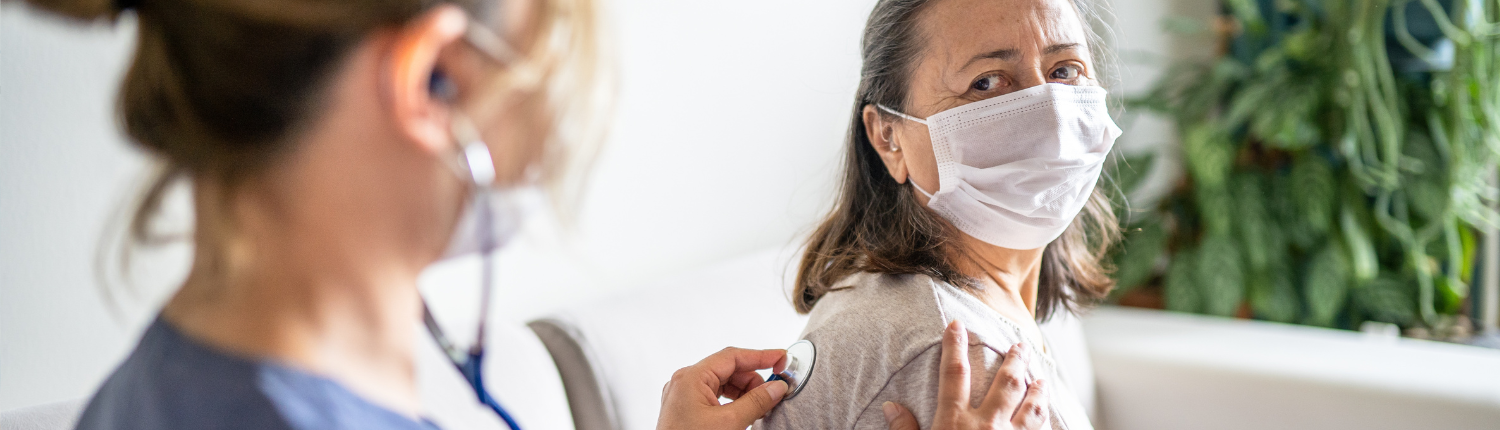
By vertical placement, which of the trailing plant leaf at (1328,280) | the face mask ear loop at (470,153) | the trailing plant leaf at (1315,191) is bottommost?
the trailing plant leaf at (1328,280)

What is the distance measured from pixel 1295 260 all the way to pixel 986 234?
69.9 inches

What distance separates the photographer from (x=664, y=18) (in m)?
0.99

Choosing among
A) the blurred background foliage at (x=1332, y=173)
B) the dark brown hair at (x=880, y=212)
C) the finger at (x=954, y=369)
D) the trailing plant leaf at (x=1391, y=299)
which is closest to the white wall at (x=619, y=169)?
the dark brown hair at (x=880, y=212)

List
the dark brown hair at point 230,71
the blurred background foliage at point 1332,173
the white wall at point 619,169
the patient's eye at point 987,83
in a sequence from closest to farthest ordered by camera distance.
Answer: the dark brown hair at point 230,71 → the white wall at point 619,169 → the patient's eye at point 987,83 → the blurred background foliage at point 1332,173

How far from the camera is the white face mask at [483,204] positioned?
0.39 m

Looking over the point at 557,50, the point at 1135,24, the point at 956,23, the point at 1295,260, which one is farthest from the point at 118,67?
the point at 1295,260

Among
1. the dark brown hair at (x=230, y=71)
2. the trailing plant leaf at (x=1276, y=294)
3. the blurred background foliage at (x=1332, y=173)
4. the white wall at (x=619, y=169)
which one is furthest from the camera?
the trailing plant leaf at (x=1276, y=294)

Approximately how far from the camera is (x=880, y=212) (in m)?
0.79

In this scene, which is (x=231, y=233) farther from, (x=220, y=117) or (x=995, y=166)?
(x=995, y=166)

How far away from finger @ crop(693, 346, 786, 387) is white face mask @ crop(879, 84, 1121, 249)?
0.19 meters

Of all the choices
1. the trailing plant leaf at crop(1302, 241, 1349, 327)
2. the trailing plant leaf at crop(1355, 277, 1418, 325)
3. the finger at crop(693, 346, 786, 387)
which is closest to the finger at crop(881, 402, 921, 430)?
the finger at crop(693, 346, 786, 387)

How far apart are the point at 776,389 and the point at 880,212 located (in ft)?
0.63

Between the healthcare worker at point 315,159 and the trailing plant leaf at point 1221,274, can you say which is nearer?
the healthcare worker at point 315,159

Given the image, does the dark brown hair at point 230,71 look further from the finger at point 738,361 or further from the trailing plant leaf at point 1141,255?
the trailing plant leaf at point 1141,255
